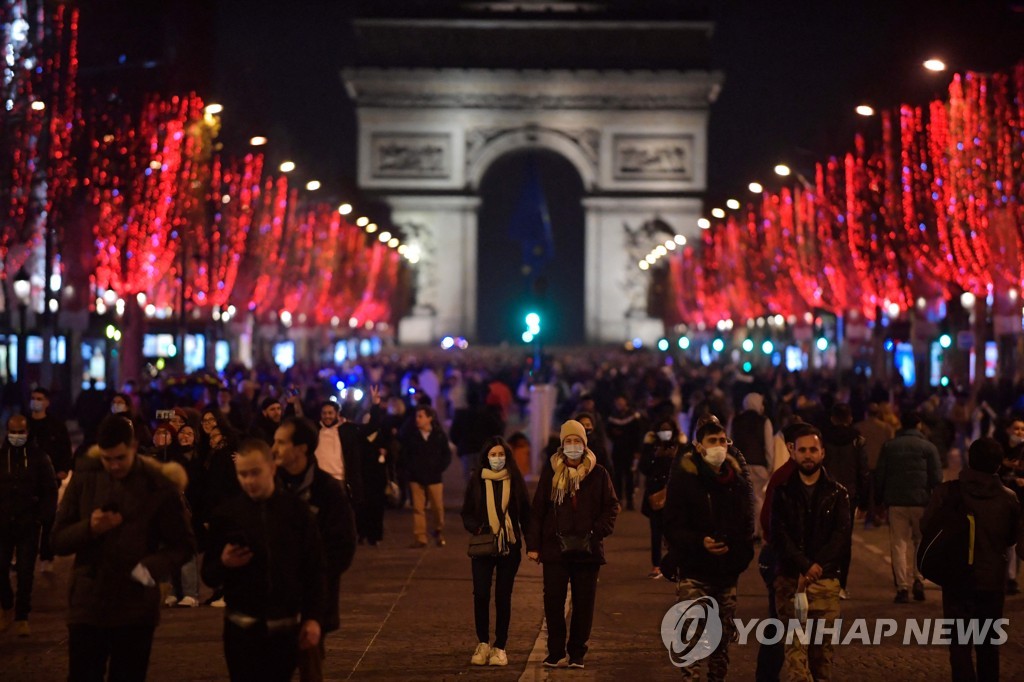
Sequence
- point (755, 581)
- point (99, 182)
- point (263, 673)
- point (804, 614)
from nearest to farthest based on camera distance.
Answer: point (263, 673) < point (804, 614) < point (755, 581) < point (99, 182)

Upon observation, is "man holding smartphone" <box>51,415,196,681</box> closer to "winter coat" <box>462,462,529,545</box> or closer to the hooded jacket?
the hooded jacket

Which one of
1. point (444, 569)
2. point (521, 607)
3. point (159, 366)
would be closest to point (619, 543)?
point (444, 569)

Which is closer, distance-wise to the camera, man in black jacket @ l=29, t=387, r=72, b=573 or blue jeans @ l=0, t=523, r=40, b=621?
blue jeans @ l=0, t=523, r=40, b=621

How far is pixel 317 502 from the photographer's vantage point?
890 centimetres

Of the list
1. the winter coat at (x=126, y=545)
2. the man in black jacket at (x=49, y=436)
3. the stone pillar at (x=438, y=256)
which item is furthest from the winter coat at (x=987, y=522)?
the stone pillar at (x=438, y=256)

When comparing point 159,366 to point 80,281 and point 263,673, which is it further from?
point 263,673

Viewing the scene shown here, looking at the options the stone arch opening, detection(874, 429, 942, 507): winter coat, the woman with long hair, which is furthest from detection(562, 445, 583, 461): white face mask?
the stone arch opening

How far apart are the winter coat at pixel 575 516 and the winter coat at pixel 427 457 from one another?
7.85 meters

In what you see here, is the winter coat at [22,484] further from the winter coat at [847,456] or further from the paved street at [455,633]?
the winter coat at [847,456]

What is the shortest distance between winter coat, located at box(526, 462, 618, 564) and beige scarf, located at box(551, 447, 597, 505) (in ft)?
0.10

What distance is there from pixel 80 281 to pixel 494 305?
282ft

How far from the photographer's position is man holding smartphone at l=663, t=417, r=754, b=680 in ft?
35.2

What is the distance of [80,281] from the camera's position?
41969 millimetres

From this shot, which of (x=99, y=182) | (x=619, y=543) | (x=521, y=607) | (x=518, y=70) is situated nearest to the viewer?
(x=521, y=607)
